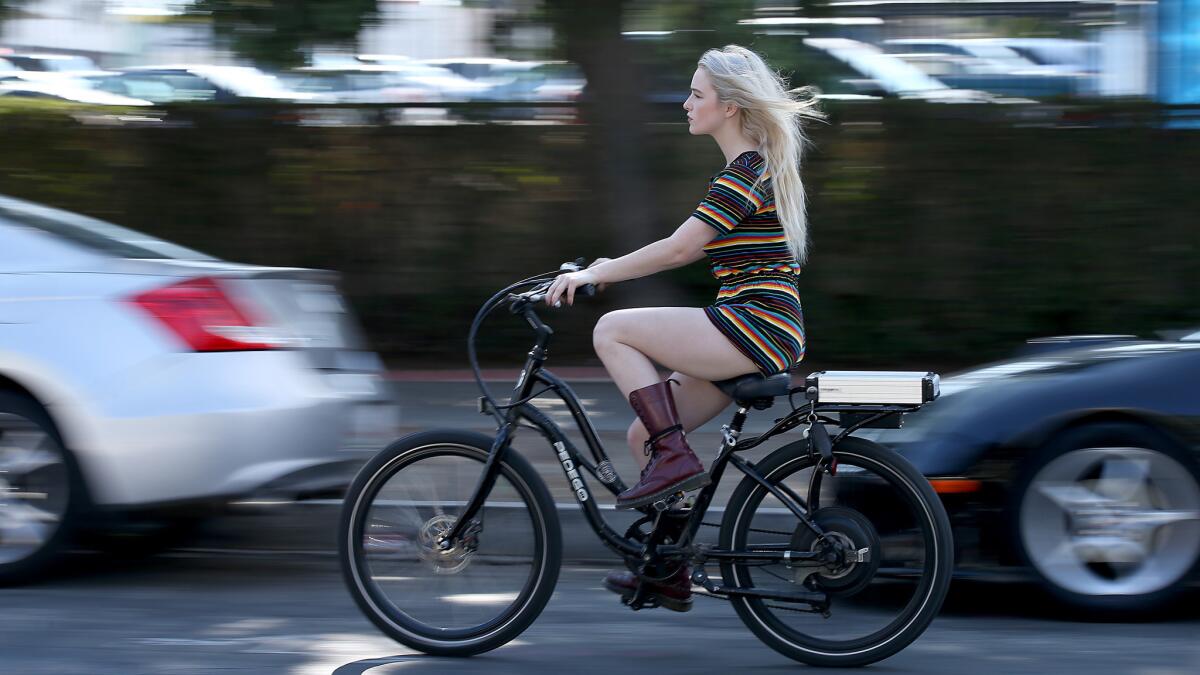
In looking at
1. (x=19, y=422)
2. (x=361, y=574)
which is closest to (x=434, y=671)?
(x=361, y=574)

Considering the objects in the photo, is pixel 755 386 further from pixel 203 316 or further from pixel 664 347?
pixel 203 316

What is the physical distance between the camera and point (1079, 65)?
1035 cm

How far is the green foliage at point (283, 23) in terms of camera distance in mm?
8734

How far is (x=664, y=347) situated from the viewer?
4.52 m

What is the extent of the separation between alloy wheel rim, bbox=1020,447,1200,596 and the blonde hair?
1.33 m

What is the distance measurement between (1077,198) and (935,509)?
6.36 metres

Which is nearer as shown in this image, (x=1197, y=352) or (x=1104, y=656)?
(x=1104, y=656)

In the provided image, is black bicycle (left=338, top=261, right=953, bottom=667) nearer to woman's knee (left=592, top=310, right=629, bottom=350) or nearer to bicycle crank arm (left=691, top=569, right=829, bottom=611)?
bicycle crank arm (left=691, top=569, right=829, bottom=611)

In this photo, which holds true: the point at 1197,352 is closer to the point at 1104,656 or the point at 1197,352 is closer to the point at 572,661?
the point at 1104,656

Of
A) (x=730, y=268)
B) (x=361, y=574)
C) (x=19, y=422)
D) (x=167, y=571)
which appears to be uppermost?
(x=730, y=268)

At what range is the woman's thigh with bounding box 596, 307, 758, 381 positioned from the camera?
4.49 m

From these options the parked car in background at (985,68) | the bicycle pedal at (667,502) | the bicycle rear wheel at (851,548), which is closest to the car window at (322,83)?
the parked car in background at (985,68)

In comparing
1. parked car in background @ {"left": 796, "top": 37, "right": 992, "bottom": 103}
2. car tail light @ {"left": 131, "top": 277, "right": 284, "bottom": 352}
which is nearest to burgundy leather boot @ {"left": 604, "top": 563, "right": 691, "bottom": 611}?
car tail light @ {"left": 131, "top": 277, "right": 284, "bottom": 352}

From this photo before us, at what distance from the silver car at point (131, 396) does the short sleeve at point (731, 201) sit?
1.98 meters
